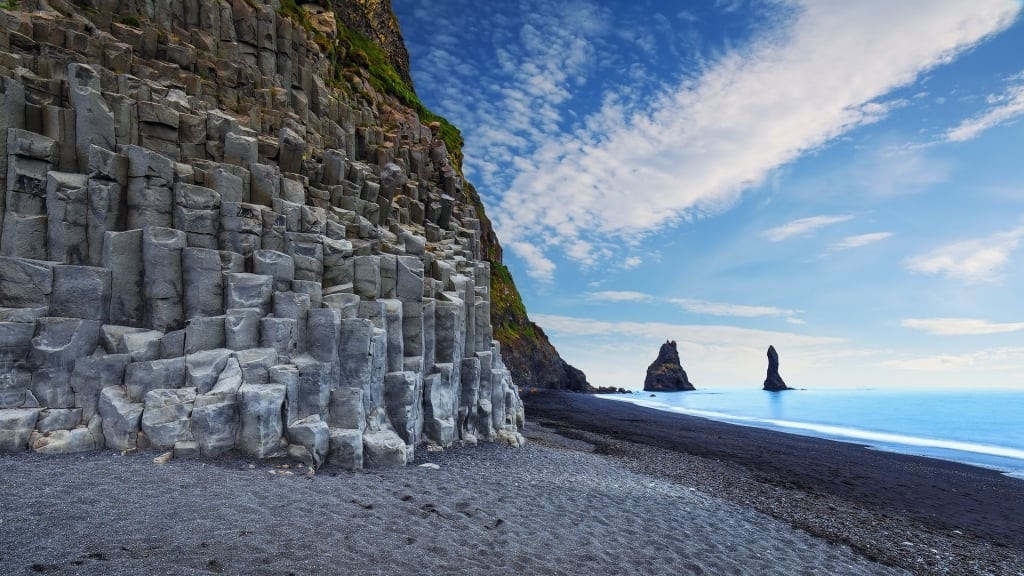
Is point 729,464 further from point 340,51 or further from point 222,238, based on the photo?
point 340,51

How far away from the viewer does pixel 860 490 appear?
2292 cm

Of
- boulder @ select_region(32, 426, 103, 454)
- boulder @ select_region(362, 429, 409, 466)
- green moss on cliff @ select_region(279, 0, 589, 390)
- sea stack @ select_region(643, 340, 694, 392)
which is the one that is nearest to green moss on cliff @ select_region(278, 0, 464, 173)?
green moss on cliff @ select_region(279, 0, 589, 390)

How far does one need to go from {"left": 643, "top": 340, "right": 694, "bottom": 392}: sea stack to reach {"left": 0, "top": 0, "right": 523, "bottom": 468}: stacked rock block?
489 ft

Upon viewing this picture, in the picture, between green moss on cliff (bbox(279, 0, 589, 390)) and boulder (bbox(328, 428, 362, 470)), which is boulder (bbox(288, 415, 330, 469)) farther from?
green moss on cliff (bbox(279, 0, 589, 390))

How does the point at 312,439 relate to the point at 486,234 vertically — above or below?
below

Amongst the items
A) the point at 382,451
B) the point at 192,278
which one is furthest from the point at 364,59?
the point at 382,451

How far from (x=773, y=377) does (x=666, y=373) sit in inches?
2195

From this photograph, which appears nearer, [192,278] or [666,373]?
[192,278]

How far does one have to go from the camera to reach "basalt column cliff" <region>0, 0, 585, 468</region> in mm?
13383

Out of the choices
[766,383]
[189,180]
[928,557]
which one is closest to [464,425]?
[189,180]

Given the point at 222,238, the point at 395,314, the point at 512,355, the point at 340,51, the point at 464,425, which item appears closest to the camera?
the point at 222,238

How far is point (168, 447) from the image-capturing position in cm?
1283

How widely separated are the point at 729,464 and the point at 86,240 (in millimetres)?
28641

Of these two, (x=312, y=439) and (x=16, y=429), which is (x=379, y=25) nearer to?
(x=312, y=439)
